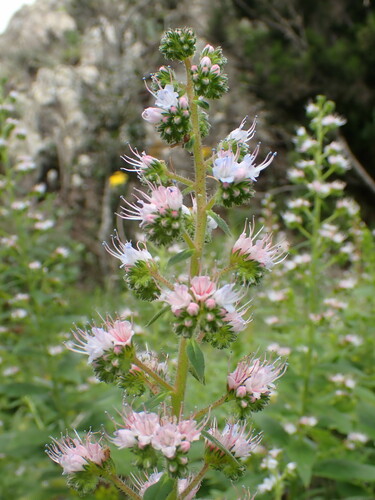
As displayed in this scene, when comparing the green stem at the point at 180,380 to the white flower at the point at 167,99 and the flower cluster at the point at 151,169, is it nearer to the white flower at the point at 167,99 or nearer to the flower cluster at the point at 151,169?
the flower cluster at the point at 151,169

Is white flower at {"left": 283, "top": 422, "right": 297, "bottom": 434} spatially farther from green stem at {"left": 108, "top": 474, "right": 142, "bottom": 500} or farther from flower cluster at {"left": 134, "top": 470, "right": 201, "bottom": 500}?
green stem at {"left": 108, "top": 474, "right": 142, "bottom": 500}

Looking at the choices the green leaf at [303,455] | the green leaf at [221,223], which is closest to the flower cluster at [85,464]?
the green leaf at [221,223]

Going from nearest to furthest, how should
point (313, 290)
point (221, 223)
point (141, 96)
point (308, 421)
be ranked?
1. point (221, 223)
2. point (308, 421)
3. point (313, 290)
4. point (141, 96)

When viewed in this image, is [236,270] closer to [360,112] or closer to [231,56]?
[360,112]

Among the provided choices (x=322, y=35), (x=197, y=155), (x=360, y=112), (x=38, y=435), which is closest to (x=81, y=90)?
(x=322, y=35)

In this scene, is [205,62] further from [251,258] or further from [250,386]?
[250,386]

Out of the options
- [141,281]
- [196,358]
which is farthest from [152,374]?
[141,281]
